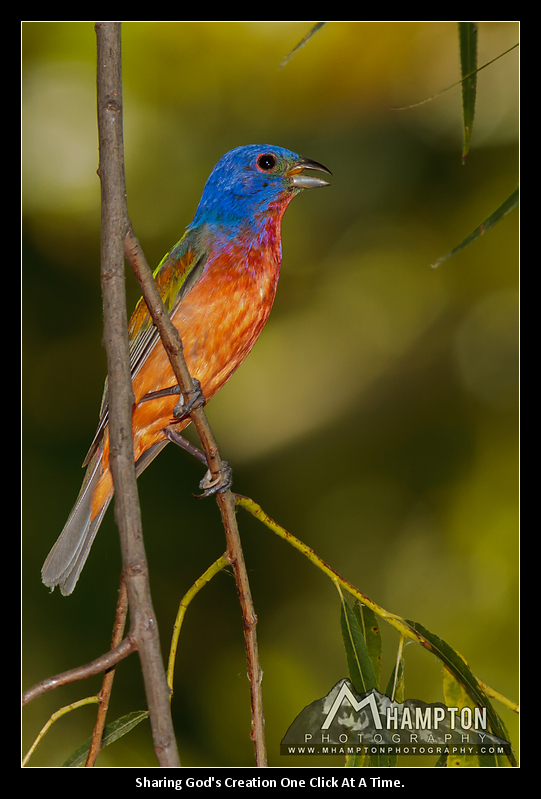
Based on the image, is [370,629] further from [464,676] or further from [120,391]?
[120,391]

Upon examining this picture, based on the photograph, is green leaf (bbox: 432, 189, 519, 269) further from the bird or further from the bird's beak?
the bird's beak

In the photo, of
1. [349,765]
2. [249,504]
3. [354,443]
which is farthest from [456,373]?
[349,765]

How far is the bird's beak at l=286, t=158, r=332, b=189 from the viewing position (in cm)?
314

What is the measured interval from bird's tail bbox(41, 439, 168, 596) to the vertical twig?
126cm

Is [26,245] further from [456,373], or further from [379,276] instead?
[456,373]

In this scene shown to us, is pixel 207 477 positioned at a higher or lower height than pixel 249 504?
higher

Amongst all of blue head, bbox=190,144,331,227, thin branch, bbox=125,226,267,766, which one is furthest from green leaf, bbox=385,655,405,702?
blue head, bbox=190,144,331,227

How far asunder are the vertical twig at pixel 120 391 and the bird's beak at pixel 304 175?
1.33 metres

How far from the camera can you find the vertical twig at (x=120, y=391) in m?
1.53

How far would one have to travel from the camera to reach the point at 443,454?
3.61m

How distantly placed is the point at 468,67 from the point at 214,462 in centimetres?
150

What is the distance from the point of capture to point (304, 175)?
3184 mm

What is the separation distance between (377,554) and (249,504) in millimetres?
1511

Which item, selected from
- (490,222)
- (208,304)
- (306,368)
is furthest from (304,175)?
(490,222)
